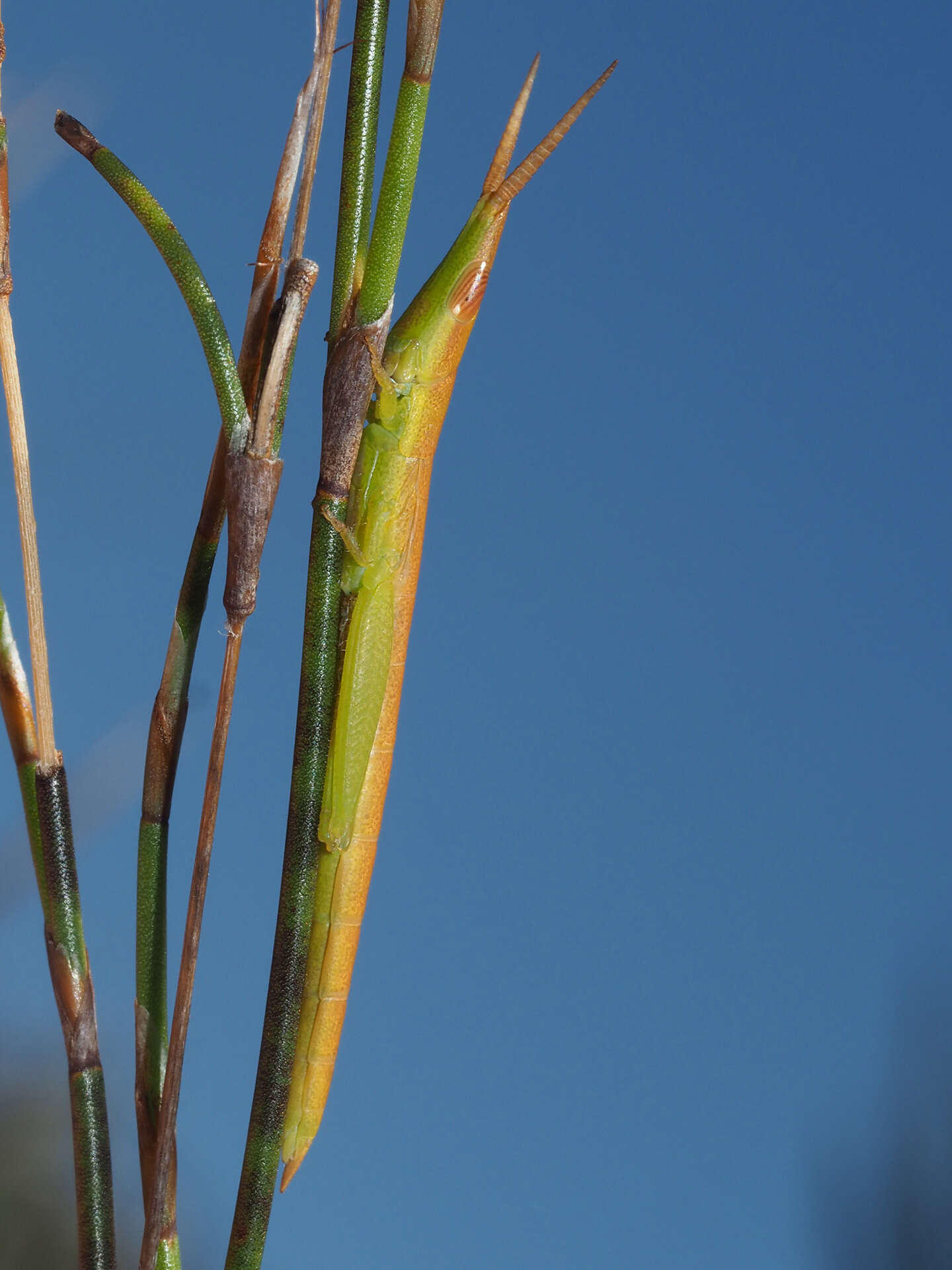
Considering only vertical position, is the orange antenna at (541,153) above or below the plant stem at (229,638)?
above

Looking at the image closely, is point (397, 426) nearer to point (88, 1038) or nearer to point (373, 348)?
point (373, 348)

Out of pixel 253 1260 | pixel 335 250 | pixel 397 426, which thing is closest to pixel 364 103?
pixel 335 250

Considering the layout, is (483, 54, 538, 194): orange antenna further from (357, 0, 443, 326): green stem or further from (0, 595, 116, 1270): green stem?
(0, 595, 116, 1270): green stem

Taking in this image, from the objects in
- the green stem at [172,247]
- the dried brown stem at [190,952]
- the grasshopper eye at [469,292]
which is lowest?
the dried brown stem at [190,952]

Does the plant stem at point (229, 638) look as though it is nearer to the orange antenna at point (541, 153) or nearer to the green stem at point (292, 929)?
the green stem at point (292, 929)

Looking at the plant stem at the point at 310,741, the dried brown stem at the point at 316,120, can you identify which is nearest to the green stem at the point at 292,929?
the plant stem at the point at 310,741

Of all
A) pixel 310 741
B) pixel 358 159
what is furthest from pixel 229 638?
pixel 358 159

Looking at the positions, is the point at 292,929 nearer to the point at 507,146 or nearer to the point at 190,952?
the point at 190,952
